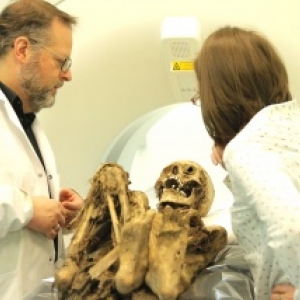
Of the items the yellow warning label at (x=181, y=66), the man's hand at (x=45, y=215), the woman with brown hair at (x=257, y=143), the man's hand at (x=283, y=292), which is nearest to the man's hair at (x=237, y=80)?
the woman with brown hair at (x=257, y=143)

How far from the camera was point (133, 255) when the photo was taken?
3.02 ft

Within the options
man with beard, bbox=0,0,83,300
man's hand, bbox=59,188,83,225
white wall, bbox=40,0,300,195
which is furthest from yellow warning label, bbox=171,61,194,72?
man's hand, bbox=59,188,83,225

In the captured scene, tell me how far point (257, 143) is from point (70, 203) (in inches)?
27.9

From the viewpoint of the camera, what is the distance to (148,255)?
94cm

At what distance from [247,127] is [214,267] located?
272 mm

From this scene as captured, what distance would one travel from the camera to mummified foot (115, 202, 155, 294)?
35.5 inches

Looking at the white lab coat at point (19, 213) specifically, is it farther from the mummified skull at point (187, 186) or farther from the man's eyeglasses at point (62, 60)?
the mummified skull at point (187, 186)

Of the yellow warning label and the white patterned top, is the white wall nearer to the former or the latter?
the yellow warning label

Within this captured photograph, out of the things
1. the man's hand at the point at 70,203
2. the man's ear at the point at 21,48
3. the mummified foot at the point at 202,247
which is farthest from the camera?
the man's ear at the point at 21,48

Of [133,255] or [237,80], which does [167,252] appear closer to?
[133,255]

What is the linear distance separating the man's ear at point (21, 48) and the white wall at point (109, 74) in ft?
1.56

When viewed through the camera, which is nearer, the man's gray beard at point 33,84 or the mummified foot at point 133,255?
the mummified foot at point 133,255

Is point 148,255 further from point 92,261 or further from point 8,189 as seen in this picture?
point 8,189

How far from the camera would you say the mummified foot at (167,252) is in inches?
35.2
